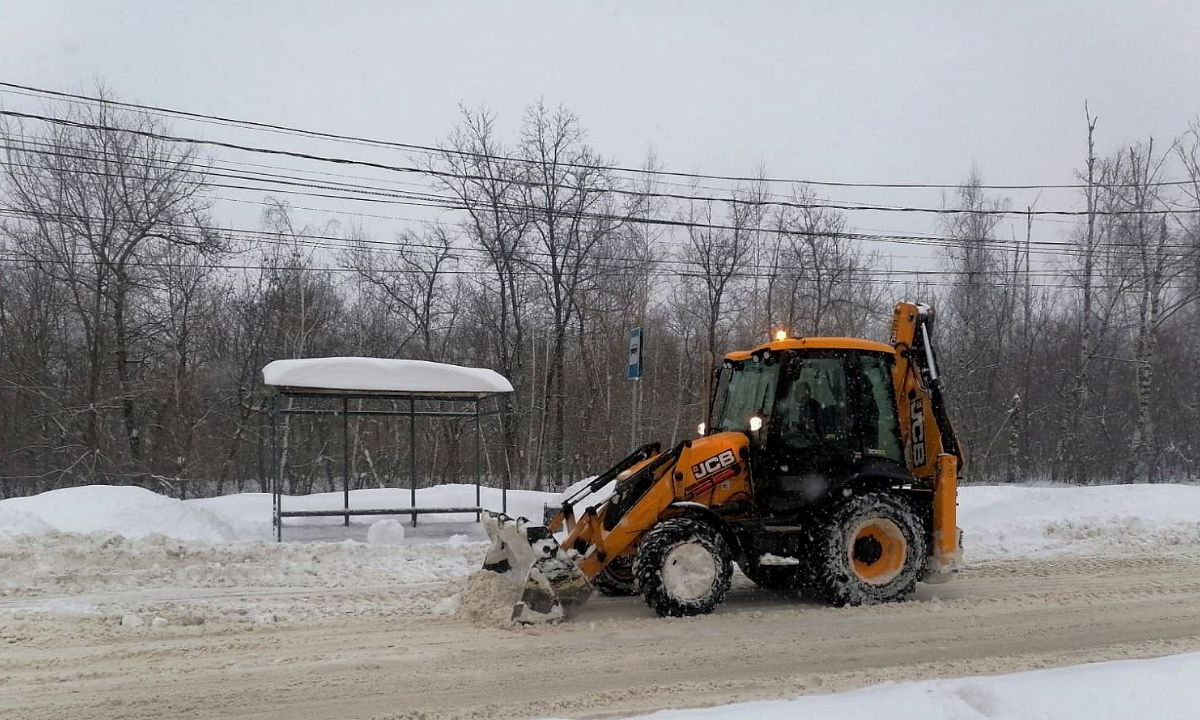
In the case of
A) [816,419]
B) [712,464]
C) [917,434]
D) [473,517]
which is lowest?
[473,517]

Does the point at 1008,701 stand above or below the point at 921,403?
below

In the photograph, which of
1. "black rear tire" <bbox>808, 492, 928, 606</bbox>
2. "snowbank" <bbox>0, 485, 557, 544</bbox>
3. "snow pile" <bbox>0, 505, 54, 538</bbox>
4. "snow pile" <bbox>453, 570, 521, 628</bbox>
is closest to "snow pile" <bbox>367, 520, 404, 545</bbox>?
"snowbank" <bbox>0, 485, 557, 544</bbox>

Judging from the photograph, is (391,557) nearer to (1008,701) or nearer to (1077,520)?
(1008,701)

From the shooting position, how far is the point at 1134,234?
27438 millimetres

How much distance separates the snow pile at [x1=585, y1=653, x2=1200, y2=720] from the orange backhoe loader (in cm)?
207

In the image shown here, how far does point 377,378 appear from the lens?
11.4 metres

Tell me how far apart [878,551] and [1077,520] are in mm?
6333

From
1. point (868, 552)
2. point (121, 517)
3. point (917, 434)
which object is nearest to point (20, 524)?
point (121, 517)

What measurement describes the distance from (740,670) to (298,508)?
931cm

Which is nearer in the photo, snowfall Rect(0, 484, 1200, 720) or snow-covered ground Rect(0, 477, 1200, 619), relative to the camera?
snowfall Rect(0, 484, 1200, 720)

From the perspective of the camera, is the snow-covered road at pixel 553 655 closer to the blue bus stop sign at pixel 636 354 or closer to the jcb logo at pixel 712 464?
the jcb logo at pixel 712 464

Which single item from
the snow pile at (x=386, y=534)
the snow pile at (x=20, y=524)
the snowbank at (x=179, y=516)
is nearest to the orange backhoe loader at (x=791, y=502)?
the snow pile at (x=386, y=534)

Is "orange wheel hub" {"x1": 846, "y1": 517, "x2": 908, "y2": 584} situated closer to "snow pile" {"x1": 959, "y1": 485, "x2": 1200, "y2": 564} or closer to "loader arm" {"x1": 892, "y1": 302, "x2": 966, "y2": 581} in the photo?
"loader arm" {"x1": 892, "y1": 302, "x2": 966, "y2": 581}

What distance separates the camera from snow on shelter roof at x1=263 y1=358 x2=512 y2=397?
36.1ft
